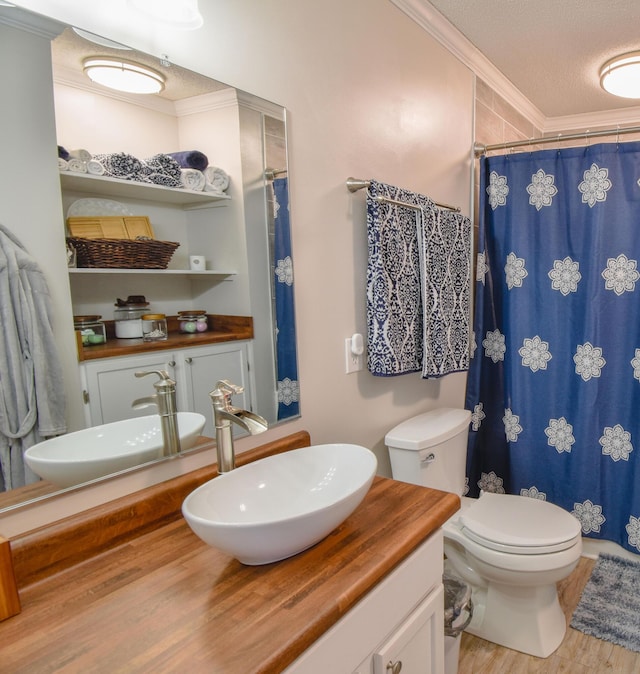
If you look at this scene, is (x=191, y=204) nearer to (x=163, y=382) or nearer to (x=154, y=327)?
(x=154, y=327)

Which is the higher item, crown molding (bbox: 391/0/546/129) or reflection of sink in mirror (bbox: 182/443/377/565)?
crown molding (bbox: 391/0/546/129)

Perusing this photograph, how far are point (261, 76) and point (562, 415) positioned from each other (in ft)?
6.47

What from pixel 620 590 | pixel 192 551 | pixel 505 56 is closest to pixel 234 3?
pixel 192 551

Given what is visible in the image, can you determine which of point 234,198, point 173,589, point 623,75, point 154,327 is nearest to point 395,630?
point 173,589

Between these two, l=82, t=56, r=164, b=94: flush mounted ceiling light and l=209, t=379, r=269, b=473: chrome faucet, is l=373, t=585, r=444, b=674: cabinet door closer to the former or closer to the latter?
l=209, t=379, r=269, b=473: chrome faucet

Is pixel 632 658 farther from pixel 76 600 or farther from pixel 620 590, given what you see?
pixel 76 600

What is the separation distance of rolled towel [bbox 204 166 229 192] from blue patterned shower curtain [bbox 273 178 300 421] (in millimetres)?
169

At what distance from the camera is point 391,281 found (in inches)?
68.5

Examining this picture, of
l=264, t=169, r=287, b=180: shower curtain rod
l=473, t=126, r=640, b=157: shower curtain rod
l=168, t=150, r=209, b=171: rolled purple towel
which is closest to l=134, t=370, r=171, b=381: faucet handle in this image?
l=168, t=150, r=209, b=171: rolled purple towel

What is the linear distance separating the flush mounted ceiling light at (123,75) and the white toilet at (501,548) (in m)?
1.31

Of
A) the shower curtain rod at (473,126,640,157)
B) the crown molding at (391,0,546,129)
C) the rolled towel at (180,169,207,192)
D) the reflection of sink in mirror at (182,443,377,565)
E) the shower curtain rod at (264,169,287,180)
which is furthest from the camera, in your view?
the shower curtain rod at (473,126,640,157)

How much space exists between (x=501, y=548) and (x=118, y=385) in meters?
1.37

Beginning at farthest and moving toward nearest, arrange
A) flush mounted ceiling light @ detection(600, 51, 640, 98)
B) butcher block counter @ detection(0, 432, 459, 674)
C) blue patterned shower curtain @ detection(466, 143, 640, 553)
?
1. flush mounted ceiling light @ detection(600, 51, 640, 98)
2. blue patterned shower curtain @ detection(466, 143, 640, 553)
3. butcher block counter @ detection(0, 432, 459, 674)

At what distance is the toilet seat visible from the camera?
5.55 ft
